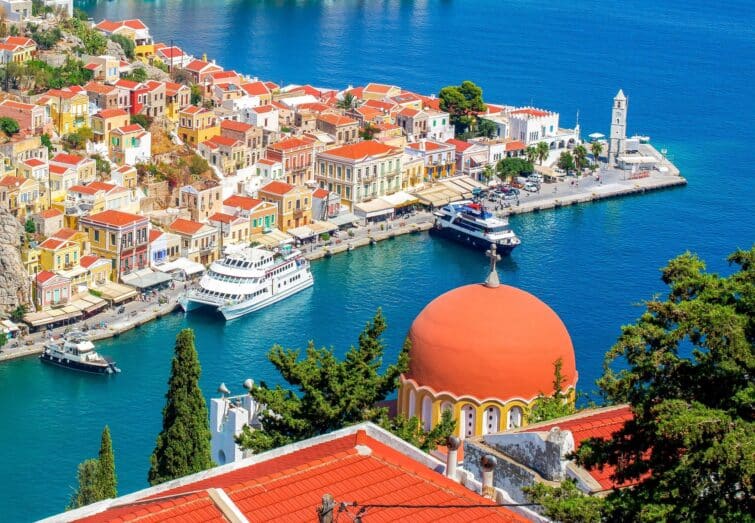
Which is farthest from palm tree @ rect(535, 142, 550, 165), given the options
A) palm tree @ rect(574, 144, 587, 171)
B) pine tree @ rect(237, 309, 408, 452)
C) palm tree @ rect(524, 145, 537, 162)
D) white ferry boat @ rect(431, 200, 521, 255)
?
pine tree @ rect(237, 309, 408, 452)

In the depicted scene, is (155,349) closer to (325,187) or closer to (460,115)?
(325,187)

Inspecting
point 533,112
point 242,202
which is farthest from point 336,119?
point 533,112

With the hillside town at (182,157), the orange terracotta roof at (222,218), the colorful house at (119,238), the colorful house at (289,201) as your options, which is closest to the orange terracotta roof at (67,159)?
the hillside town at (182,157)

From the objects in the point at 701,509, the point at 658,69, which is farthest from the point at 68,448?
the point at 658,69

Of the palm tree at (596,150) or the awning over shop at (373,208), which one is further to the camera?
the palm tree at (596,150)

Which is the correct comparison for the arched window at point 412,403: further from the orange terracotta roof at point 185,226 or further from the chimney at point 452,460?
the orange terracotta roof at point 185,226

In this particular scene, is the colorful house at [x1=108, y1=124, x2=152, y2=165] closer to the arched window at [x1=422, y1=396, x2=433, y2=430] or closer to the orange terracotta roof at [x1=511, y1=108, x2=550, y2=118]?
the orange terracotta roof at [x1=511, y1=108, x2=550, y2=118]

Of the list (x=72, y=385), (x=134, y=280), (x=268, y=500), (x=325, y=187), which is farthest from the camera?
(x=325, y=187)
